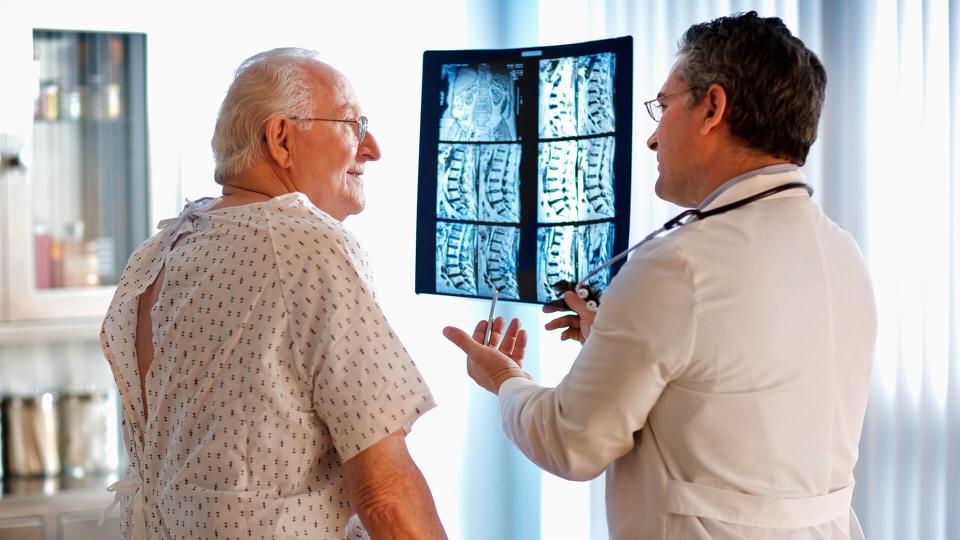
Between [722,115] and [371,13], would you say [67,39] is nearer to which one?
[371,13]

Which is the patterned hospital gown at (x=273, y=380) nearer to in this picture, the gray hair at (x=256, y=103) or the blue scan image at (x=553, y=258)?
the gray hair at (x=256, y=103)

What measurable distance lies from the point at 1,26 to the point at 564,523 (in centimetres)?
199

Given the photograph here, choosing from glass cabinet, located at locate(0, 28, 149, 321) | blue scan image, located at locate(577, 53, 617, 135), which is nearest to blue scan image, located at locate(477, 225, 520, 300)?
blue scan image, located at locate(577, 53, 617, 135)

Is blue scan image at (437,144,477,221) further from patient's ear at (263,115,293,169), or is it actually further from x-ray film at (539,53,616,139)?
patient's ear at (263,115,293,169)

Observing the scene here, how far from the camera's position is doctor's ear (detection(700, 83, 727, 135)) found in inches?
51.9

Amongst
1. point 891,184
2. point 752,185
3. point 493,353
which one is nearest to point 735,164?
point 752,185

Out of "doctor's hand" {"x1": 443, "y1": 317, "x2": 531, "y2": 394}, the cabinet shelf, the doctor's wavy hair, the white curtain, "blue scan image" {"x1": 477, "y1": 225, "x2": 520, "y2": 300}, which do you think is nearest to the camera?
the doctor's wavy hair

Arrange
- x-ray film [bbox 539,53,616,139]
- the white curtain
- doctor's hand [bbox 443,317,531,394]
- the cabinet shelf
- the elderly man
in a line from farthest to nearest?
1. the white curtain
2. the cabinet shelf
3. x-ray film [bbox 539,53,616,139]
4. doctor's hand [bbox 443,317,531,394]
5. the elderly man

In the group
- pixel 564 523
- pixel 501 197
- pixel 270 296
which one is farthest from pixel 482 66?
pixel 564 523

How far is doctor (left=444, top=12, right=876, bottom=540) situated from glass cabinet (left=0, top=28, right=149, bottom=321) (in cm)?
160

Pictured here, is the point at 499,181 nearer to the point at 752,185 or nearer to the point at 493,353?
the point at 493,353

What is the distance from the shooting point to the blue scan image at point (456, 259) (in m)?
1.80

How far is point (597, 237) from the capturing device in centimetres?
170

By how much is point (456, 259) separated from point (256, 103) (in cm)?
55
